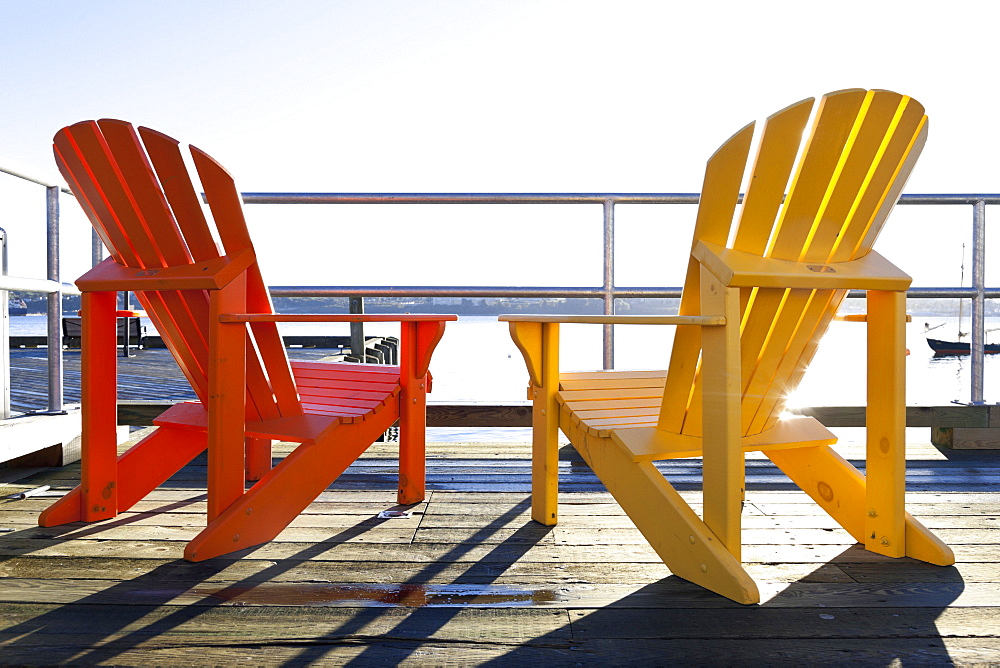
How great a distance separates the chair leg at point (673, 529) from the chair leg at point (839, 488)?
1.93 feet

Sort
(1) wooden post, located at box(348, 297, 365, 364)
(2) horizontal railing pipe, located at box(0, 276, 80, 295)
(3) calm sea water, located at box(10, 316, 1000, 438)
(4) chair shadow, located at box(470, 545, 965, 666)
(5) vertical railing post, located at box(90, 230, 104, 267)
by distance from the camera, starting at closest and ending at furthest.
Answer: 1. (4) chair shadow, located at box(470, 545, 965, 666)
2. (2) horizontal railing pipe, located at box(0, 276, 80, 295)
3. (5) vertical railing post, located at box(90, 230, 104, 267)
4. (1) wooden post, located at box(348, 297, 365, 364)
5. (3) calm sea water, located at box(10, 316, 1000, 438)

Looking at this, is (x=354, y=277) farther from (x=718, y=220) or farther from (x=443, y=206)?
(x=718, y=220)

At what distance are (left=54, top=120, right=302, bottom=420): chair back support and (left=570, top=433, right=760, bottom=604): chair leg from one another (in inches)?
44.5

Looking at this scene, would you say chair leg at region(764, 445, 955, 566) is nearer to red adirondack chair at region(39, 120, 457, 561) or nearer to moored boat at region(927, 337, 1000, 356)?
red adirondack chair at region(39, 120, 457, 561)

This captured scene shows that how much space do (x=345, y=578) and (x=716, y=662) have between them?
916 millimetres

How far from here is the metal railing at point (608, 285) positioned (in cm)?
310

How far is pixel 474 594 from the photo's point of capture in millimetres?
1467

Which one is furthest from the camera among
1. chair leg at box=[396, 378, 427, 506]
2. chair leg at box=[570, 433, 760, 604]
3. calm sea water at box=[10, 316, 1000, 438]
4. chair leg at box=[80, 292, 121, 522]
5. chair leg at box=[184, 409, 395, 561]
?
calm sea water at box=[10, 316, 1000, 438]

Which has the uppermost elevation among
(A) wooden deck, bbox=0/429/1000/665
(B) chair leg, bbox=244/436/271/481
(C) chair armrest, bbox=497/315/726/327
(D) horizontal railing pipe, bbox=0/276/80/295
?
(D) horizontal railing pipe, bbox=0/276/80/295

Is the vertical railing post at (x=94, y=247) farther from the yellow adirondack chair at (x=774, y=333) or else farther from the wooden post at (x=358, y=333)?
the wooden post at (x=358, y=333)

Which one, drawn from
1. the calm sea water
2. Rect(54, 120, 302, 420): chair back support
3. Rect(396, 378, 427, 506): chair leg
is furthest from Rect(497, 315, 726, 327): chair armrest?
the calm sea water

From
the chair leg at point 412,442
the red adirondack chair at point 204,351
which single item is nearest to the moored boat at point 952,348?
the chair leg at point 412,442

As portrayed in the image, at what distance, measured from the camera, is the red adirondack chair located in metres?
1.74

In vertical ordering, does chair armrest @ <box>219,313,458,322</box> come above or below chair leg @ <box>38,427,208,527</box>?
above
